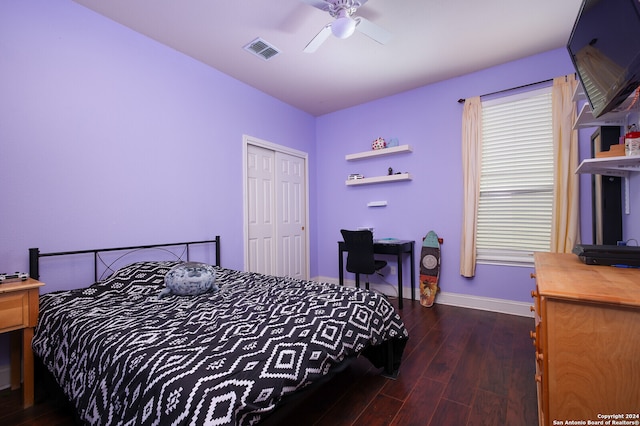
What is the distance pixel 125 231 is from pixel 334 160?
116 inches

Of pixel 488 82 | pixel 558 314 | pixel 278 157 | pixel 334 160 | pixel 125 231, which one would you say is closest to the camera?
pixel 558 314

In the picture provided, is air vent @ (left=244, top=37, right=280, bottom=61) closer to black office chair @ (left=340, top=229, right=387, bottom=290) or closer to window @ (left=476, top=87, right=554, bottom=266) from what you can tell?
black office chair @ (left=340, top=229, right=387, bottom=290)

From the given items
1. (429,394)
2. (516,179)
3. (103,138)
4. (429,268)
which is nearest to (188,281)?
(103,138)

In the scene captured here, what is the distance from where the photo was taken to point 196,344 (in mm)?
1150

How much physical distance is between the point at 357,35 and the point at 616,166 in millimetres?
2142

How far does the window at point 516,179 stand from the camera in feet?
9.47

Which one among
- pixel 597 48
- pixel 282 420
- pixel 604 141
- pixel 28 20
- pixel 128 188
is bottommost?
pixel 282 420

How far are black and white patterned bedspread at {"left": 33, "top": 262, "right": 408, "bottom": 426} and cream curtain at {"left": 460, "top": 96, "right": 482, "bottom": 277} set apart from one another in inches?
69.9

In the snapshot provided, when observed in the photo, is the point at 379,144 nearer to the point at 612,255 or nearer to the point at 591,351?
the point at 612,255

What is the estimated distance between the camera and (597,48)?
131 centimetres

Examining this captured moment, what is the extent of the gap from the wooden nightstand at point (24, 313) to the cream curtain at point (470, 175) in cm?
363

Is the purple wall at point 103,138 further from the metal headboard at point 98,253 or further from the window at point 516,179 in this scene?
the window at point 516,179

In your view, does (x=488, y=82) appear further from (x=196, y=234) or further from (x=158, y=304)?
(x=158, y=304)

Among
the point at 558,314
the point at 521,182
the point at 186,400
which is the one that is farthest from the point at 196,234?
the point at 521,182
